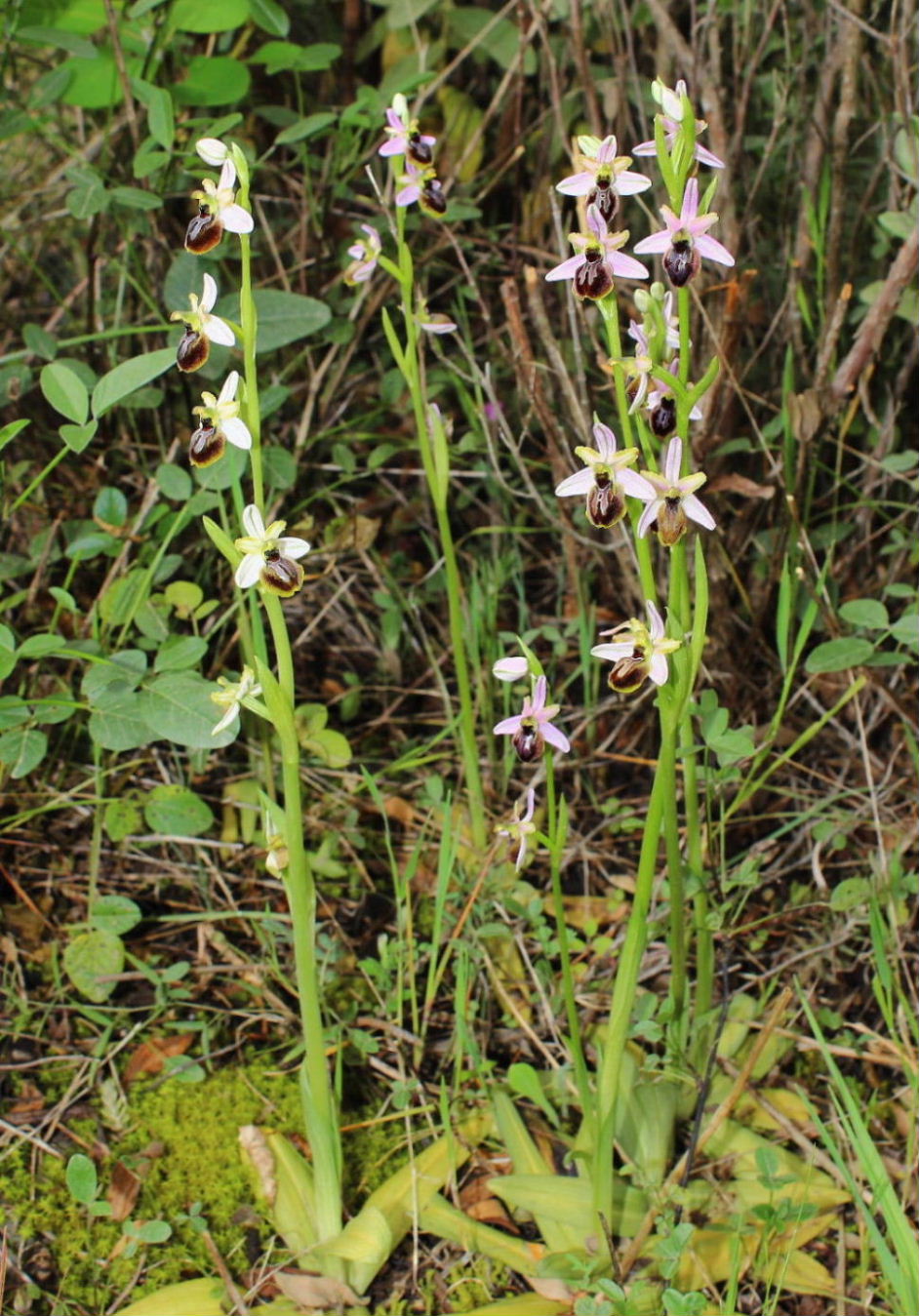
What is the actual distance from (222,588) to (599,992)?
1.20 meters

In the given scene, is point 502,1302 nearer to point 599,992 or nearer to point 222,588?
point 599,992

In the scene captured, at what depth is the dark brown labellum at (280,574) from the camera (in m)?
1.63

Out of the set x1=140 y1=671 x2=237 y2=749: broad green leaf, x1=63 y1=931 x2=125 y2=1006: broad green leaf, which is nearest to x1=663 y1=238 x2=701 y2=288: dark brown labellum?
x1=140 y1=671 x2=237 y2=749: broad green leaf

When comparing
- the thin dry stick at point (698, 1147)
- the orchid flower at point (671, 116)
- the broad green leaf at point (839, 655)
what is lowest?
the thin dry stick at point (698, 1147)

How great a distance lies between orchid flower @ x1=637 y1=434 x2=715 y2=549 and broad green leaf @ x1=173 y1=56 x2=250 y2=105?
5.09 ft

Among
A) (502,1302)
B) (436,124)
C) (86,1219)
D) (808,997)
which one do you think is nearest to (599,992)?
(808,997)

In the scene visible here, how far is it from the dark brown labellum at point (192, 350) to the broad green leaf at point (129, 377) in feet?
1.09

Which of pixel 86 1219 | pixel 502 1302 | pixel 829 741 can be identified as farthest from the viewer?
pixel 829 741

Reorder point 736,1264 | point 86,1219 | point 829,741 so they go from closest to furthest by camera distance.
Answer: point 736,1264, point 86,1219, point 829,741

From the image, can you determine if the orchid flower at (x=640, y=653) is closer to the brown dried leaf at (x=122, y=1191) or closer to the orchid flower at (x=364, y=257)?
the orchid flower at (x=364, y=257)

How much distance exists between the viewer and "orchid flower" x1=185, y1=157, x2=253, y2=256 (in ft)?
5.24

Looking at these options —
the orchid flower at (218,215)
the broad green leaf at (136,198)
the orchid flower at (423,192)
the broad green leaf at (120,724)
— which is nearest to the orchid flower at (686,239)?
the orchid flower at (218,215)

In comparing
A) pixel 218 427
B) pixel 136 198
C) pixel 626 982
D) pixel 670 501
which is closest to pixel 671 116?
pixel 670 501

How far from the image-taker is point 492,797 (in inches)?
104
